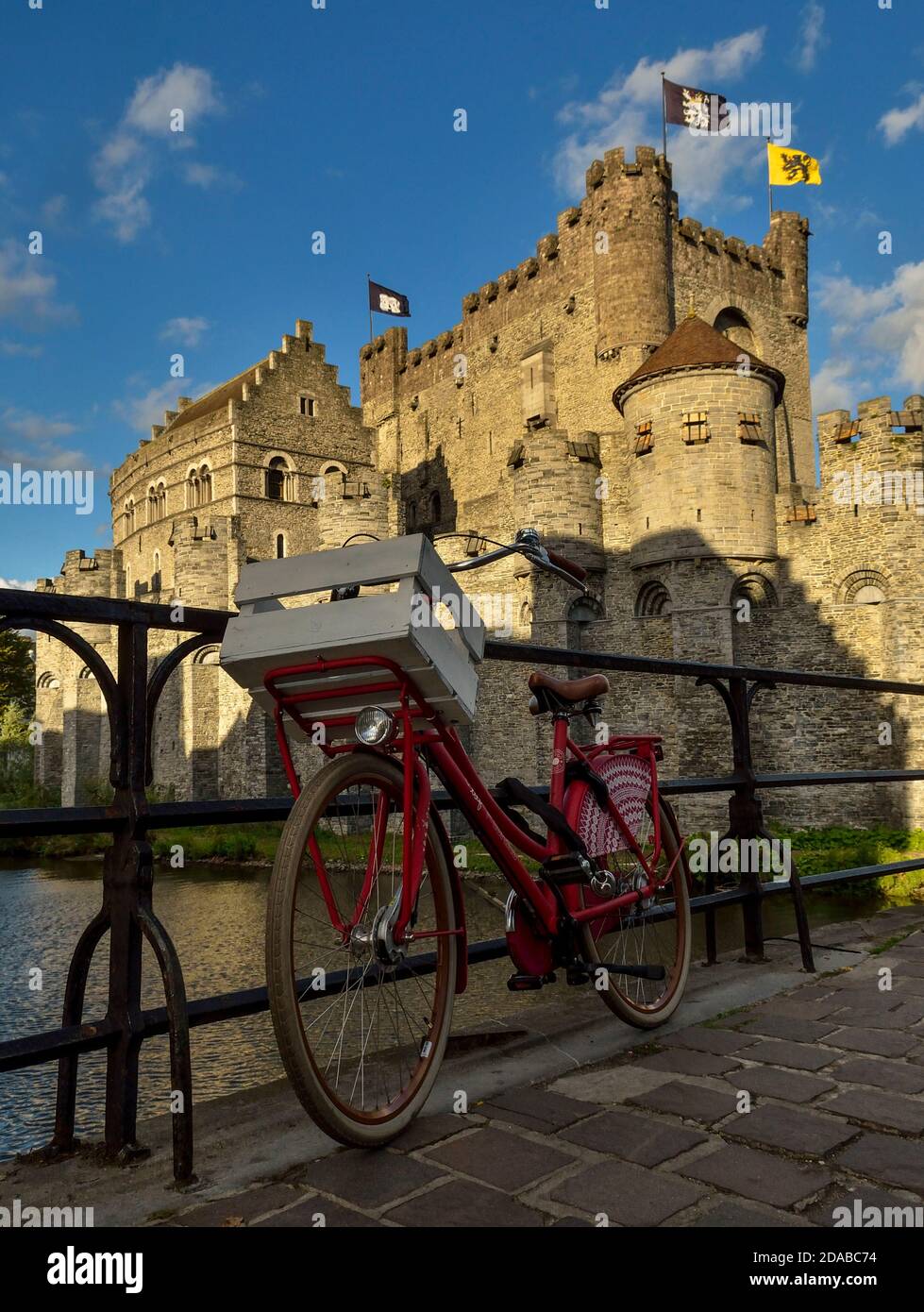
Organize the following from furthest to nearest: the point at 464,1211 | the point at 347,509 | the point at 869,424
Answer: the point at 347,509 → the point at 869,424 → the point at 464,1211

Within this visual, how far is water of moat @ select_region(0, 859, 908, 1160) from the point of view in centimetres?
626

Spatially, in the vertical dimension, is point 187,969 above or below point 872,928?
below

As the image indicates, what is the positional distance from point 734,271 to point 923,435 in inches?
523

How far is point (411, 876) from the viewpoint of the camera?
2387 mm

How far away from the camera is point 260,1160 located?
2184 mm

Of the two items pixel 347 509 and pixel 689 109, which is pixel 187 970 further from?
pixel 689 109

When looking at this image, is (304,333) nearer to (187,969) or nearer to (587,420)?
(587,420)

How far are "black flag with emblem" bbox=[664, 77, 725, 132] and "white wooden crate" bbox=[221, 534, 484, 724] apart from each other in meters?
35.0

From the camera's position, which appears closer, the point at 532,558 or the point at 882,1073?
the point at 882,1073

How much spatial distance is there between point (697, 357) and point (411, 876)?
79.5 feet

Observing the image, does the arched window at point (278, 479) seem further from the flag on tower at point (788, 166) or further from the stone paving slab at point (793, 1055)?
the stone paving slab at point (793, 1055)

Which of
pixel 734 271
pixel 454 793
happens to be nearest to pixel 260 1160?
pixel 454 793

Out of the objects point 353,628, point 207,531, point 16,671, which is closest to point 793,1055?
point 353,628

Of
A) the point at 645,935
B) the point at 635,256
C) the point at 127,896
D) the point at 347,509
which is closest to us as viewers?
the point at 127,896
